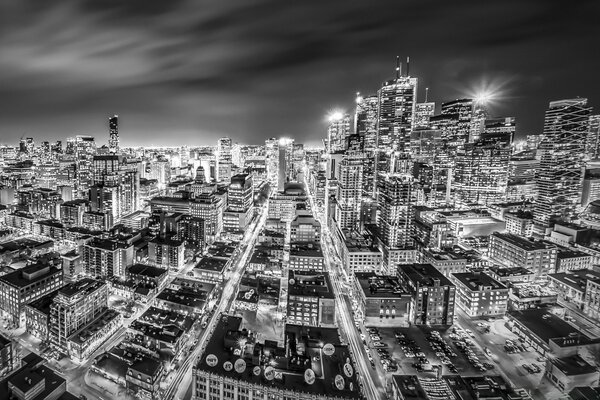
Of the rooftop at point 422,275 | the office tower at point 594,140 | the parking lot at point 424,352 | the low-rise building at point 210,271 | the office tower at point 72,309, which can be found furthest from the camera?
the office tower at point 594,140

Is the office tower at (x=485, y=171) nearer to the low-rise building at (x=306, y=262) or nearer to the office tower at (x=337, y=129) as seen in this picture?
the office tower at (x=337, y=129)

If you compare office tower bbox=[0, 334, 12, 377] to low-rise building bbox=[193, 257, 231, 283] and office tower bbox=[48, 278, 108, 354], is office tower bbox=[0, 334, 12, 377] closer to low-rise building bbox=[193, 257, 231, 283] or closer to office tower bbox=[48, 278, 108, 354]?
office tower bbox=[48, 278, 108, 354]

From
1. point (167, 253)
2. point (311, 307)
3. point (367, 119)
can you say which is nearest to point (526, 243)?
point (311, 307)

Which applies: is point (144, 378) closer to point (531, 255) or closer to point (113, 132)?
point (531, 255)

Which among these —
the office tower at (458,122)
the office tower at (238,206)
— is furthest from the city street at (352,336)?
the office tower at (458,122)

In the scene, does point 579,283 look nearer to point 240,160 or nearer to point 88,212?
point 88,212

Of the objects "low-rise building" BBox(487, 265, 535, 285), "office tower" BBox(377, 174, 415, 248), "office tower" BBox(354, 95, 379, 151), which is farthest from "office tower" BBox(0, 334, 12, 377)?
"office tower" BBox(354, 95, 379, 151)

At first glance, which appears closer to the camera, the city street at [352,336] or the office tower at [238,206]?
the city street at [352,336]
